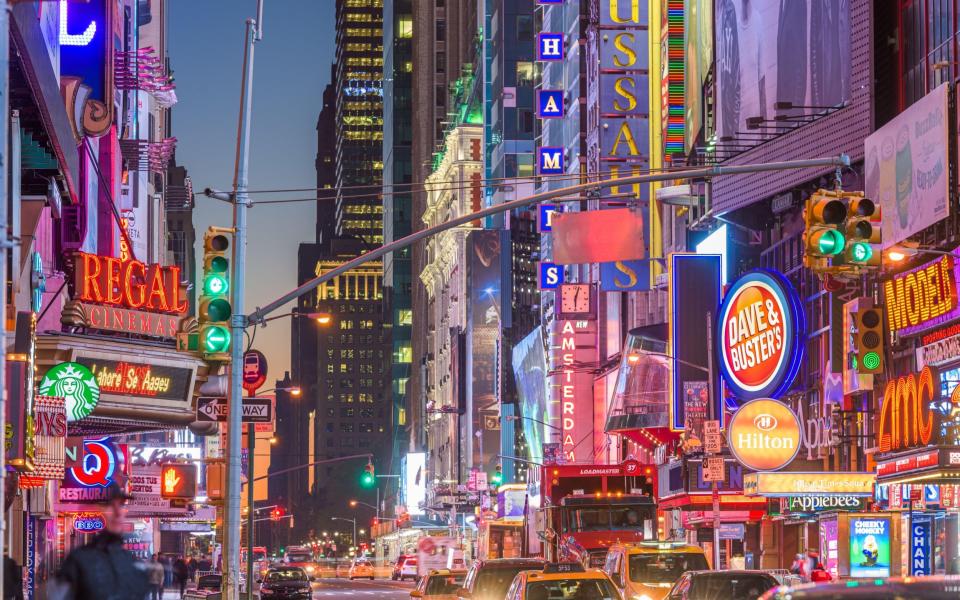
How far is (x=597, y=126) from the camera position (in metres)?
83.2

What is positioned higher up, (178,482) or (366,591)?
(178,482)

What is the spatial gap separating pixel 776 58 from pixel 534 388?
58.3m

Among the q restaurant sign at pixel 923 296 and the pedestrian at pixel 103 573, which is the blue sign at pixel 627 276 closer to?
the q restaurant sign at pixel 923 296

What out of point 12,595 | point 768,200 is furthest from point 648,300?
point 12,595

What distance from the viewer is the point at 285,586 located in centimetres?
5109

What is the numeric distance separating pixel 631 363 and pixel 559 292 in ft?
76.7

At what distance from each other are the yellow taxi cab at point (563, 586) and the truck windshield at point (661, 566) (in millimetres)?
6064

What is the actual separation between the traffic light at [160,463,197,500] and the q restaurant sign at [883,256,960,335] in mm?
22270

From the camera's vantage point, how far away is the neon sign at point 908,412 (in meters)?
34.4

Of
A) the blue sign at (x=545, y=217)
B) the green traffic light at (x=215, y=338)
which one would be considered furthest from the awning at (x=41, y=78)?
the blue sign at (x=545, y=217)

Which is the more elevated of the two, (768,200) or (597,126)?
(597,126)

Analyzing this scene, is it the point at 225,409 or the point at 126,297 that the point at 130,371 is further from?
the point at 225,409

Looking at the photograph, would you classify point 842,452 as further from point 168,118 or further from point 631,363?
point 168,118

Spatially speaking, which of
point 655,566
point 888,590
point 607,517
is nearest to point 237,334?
point 655,566
